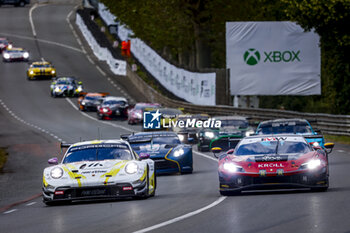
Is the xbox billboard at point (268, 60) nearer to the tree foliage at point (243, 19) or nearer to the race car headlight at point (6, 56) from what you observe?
the tree foliage at point (243, 19)

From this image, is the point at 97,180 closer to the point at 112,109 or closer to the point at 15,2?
the point at 112,109

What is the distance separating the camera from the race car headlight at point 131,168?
16.7 metres

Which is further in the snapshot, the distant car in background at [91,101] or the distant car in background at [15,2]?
the distant car in background at [15,2]

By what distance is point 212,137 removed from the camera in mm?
31203

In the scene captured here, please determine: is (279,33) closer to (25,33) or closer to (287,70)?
(287,70)

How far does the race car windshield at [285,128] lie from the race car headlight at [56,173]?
10205 mm

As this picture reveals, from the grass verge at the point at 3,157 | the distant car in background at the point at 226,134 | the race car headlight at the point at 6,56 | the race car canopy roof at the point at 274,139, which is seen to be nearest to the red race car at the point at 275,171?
the race car canopy roof at the point at 274,139

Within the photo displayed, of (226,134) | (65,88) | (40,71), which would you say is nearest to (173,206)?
(226,134)

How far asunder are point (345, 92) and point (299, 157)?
31.1m

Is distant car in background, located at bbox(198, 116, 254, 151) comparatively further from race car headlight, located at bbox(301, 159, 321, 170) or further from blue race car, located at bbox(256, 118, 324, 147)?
race car headlight, located at bbox(301, 159, 321, 170)

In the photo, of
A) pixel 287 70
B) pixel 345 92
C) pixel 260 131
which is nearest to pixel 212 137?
pixel 260 131

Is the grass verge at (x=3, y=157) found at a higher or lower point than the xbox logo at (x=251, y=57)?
lower

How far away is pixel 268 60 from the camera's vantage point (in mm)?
50812

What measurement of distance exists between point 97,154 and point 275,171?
352cm
